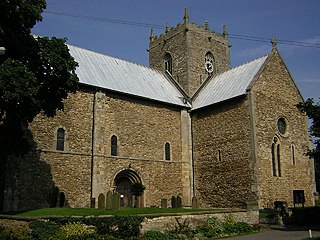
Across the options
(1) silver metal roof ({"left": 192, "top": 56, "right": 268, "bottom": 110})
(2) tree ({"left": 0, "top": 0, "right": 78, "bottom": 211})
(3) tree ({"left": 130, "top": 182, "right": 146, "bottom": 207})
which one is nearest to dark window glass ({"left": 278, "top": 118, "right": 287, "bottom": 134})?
(1) silver metal roof ({"left": 192, "top": 56, "right": 268, "bottom": 110})

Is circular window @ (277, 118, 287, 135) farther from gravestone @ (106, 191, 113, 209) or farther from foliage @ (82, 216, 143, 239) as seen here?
foliage @ (82, 216, 143, 239)

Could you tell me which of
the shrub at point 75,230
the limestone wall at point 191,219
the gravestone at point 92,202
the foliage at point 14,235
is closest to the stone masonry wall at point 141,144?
the gravestone at point 92,202

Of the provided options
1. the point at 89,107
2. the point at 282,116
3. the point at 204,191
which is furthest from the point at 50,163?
the point at 282,116

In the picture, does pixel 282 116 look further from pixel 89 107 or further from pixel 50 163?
pixel 50 163

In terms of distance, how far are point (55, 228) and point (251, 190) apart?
15.1 metres

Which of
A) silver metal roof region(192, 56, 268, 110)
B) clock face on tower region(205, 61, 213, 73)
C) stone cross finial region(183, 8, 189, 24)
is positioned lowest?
silver metal roof region(192, 56, 268, 110)

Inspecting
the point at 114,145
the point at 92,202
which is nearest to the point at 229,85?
the point at 114,145

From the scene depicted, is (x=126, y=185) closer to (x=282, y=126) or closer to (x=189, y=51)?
(x=282, y=126)

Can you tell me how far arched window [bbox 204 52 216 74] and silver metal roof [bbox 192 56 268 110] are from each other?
12.8ft

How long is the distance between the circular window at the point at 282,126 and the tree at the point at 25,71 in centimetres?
1734

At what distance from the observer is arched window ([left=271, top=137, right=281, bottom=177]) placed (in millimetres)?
26266

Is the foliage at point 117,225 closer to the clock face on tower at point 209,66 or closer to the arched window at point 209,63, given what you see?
the clock face on tower at point 209,66

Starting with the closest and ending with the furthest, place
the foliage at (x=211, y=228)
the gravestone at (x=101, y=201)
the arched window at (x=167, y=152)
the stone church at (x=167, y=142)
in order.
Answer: the foliage at (x=211, y=228), the gravestone at (x=101, y=201), the stone church at (x=167, y=142), the arched window at (x=167, y=152)

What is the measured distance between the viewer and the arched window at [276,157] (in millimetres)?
26266
